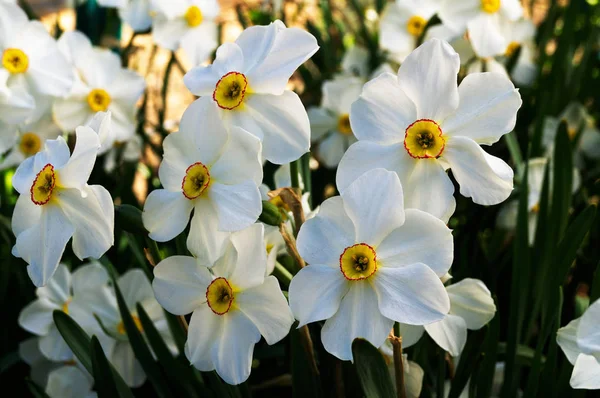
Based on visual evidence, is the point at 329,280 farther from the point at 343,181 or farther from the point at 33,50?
the point at 33,50

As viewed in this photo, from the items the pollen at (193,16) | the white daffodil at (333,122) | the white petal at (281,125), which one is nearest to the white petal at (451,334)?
the white petal at (281,125)

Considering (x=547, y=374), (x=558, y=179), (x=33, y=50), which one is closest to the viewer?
(x=547, y=374)

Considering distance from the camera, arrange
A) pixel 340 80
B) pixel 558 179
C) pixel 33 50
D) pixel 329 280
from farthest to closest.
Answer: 1. pixel 340 80
2. pixel 33 50
3. pixel 558 179
4. pixel 329 280

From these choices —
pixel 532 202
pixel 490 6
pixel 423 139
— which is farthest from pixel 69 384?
pixel 490 6

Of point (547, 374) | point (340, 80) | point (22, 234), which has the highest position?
point (340, 80)

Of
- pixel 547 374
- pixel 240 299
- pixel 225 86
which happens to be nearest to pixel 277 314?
pixel 240 299

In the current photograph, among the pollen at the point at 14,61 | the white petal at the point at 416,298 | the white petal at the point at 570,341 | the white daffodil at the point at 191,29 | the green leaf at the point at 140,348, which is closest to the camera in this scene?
the white petal at the point at 416,298

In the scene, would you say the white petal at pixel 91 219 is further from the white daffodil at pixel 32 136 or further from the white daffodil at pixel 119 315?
the white daffodil at pixel 32 136

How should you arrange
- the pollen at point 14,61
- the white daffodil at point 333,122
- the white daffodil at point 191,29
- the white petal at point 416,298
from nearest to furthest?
the white petal at point 416,298 < the pollen at point 14,61 < the white daffodil at point 191,29 < the white daffodil at point 333,122
